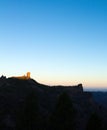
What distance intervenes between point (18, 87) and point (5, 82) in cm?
790

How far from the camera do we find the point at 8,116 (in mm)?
114375

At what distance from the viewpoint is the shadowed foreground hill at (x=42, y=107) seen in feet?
152

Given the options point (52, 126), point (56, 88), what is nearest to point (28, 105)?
point (52, 126)

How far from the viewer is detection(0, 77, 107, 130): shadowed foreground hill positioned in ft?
152

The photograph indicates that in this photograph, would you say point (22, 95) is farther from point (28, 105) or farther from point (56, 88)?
point (28, 105)

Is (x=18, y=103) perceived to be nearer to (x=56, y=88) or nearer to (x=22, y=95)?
(x=22, y=95)

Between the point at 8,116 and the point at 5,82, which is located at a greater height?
the point at 5,82

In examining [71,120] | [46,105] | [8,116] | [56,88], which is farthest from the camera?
[56,88]

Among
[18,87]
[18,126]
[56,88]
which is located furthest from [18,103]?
[18,126]

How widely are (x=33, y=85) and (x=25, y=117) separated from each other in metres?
123

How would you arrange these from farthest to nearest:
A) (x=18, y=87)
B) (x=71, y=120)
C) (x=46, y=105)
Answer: (x=18, y=87)
(x=46, y=105)
(x=71, y=120)

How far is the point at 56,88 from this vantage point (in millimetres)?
177375

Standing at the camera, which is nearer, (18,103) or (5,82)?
(18,103)

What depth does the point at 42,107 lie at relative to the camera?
452 ft
